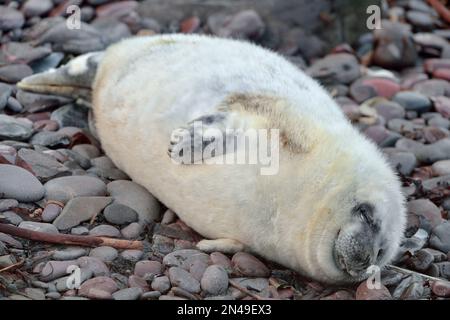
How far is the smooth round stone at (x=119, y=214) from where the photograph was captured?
358 centimetres

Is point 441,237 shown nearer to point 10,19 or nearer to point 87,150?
point 87,150

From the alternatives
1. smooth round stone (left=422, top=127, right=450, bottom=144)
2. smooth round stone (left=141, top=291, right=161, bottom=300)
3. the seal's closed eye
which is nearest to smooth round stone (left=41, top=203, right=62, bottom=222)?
smooth round stone (left=141, top=291, right=161, bottom=300)

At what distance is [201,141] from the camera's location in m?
3.38

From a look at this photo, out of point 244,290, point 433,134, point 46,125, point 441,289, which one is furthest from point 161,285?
point 433,134

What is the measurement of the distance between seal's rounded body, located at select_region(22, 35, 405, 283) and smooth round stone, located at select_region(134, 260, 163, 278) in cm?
23

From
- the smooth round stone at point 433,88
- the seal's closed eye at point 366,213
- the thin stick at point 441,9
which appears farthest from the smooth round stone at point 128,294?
the thin stick at point 441,9

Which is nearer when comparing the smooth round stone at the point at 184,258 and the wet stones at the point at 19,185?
the smooth round stone at the point at 184,258

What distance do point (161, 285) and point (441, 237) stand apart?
137 cm

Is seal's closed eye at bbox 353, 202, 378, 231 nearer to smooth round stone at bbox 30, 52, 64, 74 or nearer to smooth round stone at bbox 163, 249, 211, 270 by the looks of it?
smooth round stone at bbox 163, 249, 211, 270

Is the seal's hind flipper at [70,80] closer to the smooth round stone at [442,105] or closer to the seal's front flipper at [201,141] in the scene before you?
the seal's front flipper at [201,141]

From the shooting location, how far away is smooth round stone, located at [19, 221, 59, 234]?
3.36m

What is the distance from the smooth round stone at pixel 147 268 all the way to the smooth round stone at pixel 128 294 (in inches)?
6.3
